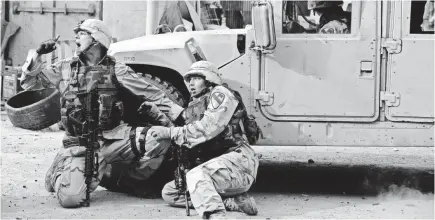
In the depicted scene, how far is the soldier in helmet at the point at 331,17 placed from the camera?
237 inches

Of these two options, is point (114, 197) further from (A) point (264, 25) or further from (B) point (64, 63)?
(A) point (264, 25)

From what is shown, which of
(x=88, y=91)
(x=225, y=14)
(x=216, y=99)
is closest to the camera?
(x=216, y=99)

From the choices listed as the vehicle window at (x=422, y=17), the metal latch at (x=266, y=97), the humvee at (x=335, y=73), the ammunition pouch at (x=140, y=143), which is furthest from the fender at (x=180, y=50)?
the vehicle window at (x=422, y=17)

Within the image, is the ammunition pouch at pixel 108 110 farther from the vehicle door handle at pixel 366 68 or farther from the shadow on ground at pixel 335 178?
the vehicle door handle at pixel 366 68

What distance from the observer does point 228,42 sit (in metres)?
6.13

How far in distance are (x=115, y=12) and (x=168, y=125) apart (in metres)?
4.27

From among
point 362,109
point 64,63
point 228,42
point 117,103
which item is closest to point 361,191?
point 362,109

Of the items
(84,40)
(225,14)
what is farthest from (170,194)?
(225,14)

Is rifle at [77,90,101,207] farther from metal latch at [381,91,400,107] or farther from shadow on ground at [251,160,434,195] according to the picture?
metal latch at [381,91,400,107]

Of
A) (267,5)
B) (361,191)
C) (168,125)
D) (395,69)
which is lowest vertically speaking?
(361,191)

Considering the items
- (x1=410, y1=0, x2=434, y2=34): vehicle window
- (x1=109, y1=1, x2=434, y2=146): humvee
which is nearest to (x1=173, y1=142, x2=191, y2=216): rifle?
(x1=109, y1=1, x2=434, y2=146): humvee

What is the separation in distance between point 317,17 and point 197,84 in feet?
3.70

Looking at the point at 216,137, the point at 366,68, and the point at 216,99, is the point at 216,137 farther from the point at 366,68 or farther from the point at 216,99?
the point at 366,68

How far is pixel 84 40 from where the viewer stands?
6023 mm
